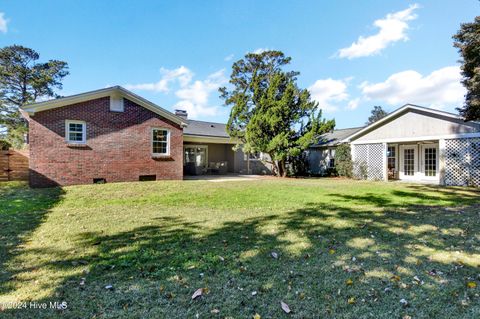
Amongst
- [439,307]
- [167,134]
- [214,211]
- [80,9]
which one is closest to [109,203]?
[214,211]

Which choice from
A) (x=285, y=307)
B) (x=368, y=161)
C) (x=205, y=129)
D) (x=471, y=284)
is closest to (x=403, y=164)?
(x=368, y=161)

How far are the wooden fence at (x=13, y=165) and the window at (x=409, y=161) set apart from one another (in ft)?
75.7

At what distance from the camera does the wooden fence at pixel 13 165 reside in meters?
13.8

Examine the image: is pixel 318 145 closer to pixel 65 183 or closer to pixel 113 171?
pixel 113 171

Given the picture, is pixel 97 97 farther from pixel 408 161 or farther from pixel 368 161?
pixel 408 161

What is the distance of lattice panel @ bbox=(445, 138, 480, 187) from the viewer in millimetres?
12906

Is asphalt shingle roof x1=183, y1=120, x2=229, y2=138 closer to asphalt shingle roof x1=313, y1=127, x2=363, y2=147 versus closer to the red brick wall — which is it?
the red brick wall

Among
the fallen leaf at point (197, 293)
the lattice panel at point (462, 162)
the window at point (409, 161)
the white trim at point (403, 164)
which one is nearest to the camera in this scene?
the fallen leaf at point (197, 293)

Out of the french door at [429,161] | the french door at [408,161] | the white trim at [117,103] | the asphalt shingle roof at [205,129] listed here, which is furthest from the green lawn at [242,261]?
the asphalt shingle roof at [205,129]

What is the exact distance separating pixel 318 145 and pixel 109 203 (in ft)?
54.1

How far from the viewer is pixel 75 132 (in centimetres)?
1238

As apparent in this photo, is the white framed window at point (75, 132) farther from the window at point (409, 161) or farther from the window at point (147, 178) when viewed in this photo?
the window at point (409, 161)

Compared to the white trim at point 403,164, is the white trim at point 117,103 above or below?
above

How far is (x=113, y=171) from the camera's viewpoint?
13109 mm
